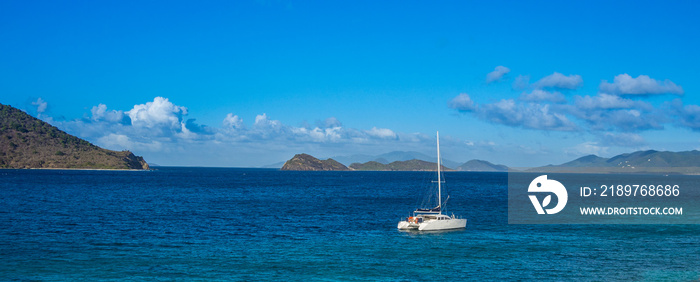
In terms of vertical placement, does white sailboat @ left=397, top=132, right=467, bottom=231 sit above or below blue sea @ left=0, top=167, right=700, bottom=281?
above

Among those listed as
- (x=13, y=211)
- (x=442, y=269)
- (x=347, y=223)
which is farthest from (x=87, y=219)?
(x=442, y=269)

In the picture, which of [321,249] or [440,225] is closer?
[321,249]

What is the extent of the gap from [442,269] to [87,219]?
53.3 metres

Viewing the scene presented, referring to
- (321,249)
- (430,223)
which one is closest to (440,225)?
(430,223)

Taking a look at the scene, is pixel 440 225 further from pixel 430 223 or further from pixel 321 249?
pixel 321 249

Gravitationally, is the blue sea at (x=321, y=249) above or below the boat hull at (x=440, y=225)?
below

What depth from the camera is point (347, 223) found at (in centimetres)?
7306

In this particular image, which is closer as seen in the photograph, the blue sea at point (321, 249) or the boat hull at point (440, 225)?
the blue sea at point (321, 249)

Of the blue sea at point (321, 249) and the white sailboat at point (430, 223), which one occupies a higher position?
the white sailboat at point (430, 223)

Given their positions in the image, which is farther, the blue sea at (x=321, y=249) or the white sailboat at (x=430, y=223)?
the white sailboat at (x=430, y=223)

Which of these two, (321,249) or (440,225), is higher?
(440,225)

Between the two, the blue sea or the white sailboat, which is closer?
the blue sea

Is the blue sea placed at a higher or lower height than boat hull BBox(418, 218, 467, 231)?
lower

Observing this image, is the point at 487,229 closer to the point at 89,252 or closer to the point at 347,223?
the point at 347,223
